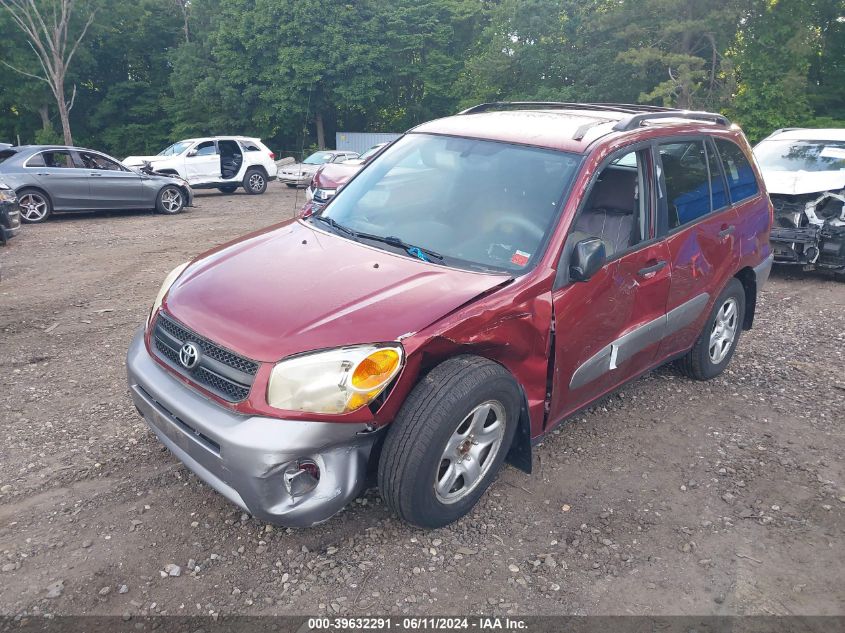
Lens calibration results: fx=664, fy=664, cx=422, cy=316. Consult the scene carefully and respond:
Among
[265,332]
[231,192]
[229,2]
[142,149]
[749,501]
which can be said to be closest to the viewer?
[265,332]

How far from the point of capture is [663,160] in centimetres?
411

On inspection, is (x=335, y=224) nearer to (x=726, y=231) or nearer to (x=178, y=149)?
(x=726, y=231)

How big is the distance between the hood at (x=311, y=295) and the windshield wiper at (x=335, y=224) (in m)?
0.12

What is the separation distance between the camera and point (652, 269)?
391cm

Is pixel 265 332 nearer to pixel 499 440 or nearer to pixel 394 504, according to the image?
pixel 394 504

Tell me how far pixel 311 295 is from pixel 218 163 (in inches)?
682

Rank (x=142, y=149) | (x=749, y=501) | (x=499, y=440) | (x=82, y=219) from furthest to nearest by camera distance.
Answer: (x=142, y=149) < (x=82, y=219) < (x=749, y=501) < (x=499, y=440)

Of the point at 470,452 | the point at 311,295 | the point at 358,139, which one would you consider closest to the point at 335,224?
the point at 311,295

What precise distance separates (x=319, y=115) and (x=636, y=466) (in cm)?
3804

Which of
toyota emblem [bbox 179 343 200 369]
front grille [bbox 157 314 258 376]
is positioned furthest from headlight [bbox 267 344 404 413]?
toyota emblem [bbox 179 343 200 369]

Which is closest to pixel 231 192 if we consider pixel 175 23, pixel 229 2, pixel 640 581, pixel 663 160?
pixel 663 160

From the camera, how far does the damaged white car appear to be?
8.29 meters

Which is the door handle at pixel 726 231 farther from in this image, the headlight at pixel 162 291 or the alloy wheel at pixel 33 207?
the alloy wheel at pixel 33 207

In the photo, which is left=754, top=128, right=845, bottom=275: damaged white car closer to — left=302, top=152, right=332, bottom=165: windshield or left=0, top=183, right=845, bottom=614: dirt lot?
left=0, top=183, right=845, bottom=614: dirt lot
